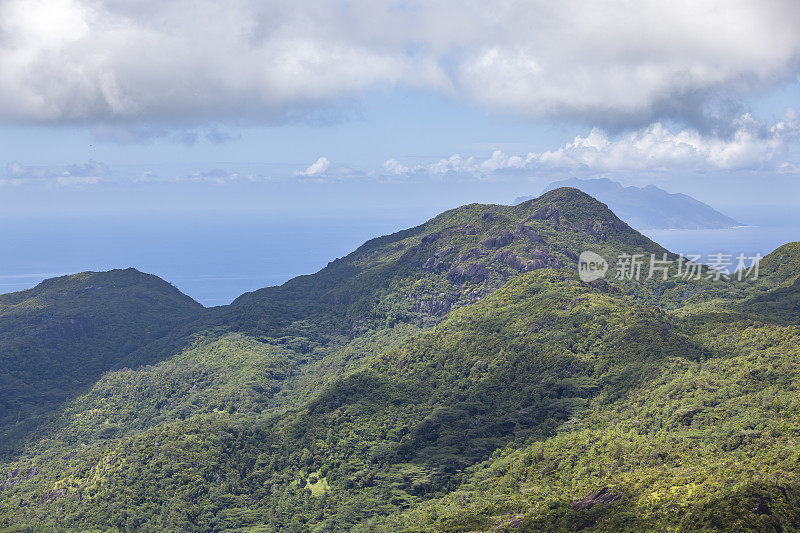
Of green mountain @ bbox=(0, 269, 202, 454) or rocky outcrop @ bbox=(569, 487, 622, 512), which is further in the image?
green mountain @ bbox=(0, 269, 202, 454)

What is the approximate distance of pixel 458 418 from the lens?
93125 millimetres

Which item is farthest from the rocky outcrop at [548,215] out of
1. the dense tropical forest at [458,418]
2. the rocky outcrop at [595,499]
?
the rocky outcrop at [595,499]

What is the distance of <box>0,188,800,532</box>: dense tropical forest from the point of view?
63.0 metres

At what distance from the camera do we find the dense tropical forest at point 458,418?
207 feet

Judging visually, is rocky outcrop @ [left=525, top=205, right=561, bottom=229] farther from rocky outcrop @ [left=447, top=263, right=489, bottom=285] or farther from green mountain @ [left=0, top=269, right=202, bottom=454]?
green mountain @ [left=0, top=269, right=202, bottom=454]

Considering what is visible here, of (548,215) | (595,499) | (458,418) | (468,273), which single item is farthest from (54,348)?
(595,499)

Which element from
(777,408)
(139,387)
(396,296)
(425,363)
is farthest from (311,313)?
(777,408)

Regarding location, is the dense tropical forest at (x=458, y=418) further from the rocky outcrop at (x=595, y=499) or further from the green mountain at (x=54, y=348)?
the green mountain at (x=54, y=348)

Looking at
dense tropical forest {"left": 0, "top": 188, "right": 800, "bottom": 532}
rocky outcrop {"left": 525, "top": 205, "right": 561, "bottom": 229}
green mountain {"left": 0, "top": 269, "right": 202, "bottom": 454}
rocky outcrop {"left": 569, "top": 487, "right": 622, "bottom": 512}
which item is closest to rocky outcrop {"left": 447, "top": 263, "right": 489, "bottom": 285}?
dense tropical forest {"left": 0, "top": 188, "right": 800, "bottom": 532}

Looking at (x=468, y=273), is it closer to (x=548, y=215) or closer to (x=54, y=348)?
(x=548, y=215)

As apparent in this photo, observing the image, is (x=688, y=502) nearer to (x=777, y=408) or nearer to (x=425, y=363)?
(x=777, y=408)

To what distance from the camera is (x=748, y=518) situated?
45.8m

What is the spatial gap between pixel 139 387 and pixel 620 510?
121m

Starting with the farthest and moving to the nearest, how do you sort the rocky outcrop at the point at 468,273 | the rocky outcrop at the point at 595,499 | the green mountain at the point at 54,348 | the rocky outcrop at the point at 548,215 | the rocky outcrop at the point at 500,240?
the rocky outcrop at the point at 548,215, the rocky outcrop at the point at 500,240, the rocky outcrop at the point at 468,273, the green mountain at the point at 54,348, the rocky outcrop at the point at 595,499
